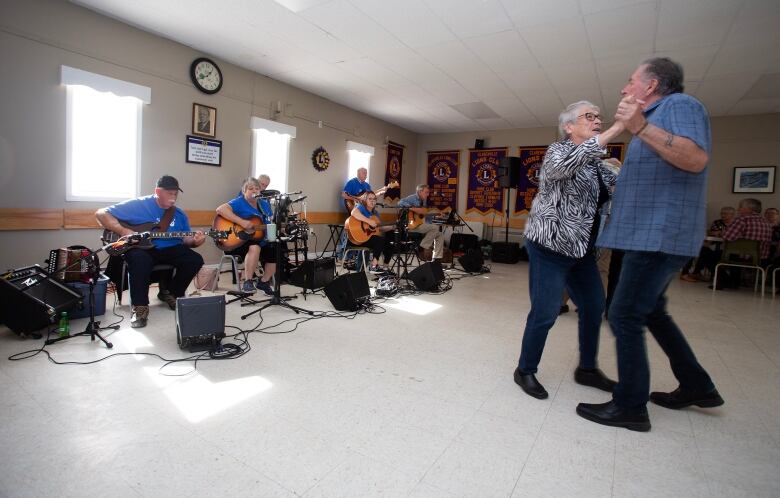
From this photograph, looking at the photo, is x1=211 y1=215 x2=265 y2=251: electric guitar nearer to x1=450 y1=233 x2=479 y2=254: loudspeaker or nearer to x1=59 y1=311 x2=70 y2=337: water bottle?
x1=59 y1=311 x2=70 y2=337: water bottle

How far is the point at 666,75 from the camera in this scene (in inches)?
61.2

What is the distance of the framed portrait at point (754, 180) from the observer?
6773 mm

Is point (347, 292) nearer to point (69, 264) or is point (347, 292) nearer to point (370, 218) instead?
point (370, 218)

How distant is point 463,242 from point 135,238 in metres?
6.34

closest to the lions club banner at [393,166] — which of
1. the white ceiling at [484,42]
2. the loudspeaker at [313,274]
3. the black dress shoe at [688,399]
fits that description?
the white ceiling at [484,42]

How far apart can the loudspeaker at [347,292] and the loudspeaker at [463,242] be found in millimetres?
4920

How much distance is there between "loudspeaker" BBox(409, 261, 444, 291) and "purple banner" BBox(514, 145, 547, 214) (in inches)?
191

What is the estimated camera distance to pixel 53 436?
155 centimetres

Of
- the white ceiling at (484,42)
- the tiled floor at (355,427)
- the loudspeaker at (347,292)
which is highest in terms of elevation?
the white ceiling at (484,42)

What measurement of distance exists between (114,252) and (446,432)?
2732 mm

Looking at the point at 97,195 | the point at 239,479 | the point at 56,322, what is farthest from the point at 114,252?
the point at 239,479

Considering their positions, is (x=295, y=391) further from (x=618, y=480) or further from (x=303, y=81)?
(x=303, y=81)

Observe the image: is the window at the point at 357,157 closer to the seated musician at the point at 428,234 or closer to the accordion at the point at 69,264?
the seated musician at the point at 428,234

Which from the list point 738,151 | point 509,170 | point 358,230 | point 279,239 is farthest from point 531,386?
point 738,151
